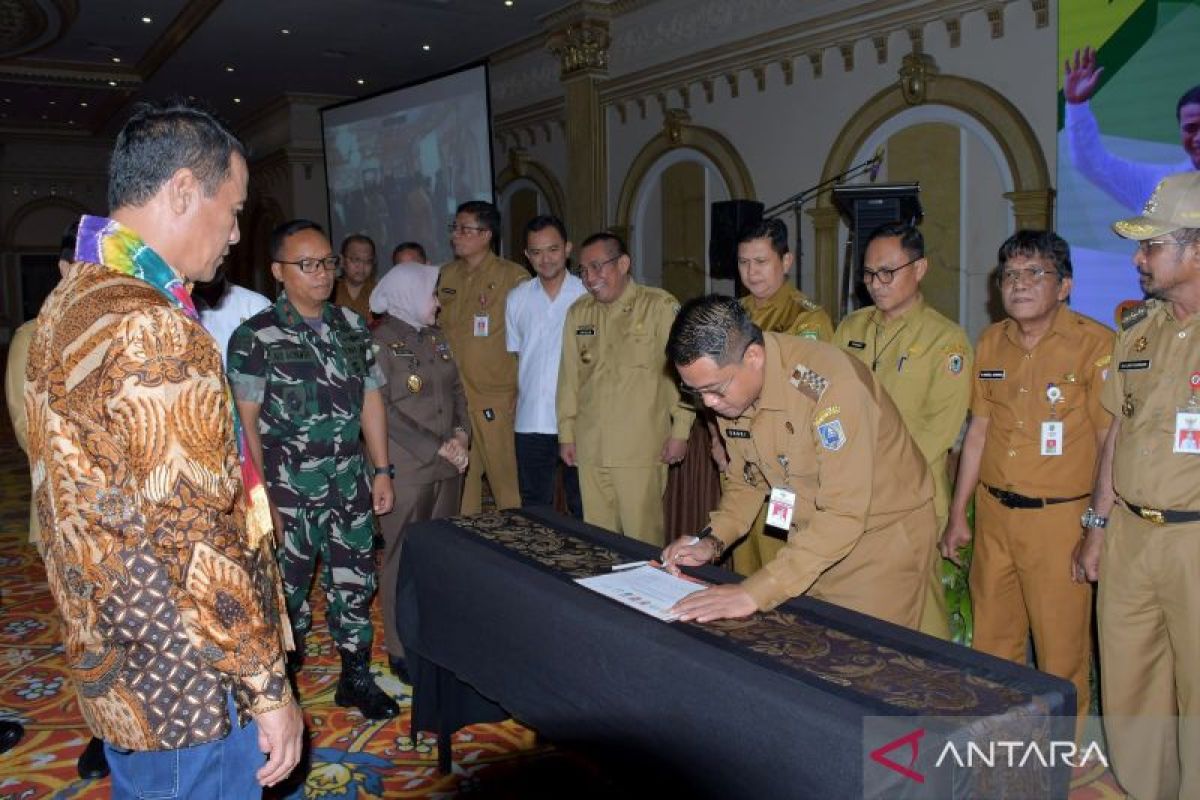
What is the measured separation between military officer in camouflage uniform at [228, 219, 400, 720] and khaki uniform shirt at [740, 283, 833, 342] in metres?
1.49

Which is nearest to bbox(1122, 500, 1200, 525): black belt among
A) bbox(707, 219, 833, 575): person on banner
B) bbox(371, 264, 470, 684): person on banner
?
bbox(707, 219, 833, 575): person on banner

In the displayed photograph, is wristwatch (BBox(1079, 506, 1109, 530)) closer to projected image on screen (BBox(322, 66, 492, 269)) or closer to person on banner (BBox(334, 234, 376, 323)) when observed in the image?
person on banner (BBox(334, 234, 376, 323))

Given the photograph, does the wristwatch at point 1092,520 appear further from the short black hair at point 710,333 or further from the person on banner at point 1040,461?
the short black hair at point 710,333

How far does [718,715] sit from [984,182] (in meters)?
5.18

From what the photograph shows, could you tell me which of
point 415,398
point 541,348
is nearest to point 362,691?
point 415,398

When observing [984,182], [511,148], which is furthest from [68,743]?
[511,148]

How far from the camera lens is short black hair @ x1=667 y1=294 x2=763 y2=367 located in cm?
182

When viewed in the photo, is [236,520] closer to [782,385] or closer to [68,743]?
[782,385]

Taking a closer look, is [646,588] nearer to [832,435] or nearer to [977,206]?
[832,435]

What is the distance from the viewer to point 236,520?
52.8 inches

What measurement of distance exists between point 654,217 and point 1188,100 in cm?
455

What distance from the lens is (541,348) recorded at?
13.4 feet

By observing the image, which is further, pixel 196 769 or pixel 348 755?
pixel 348 755

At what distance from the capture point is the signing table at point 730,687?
132 cm
